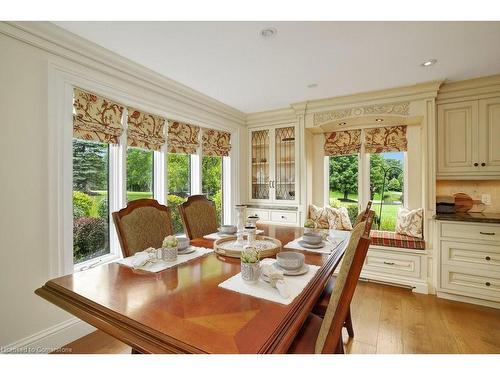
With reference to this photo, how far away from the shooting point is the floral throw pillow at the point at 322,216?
354cm

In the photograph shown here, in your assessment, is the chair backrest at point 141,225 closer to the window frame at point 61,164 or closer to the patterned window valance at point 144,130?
the window frame at point 61,164

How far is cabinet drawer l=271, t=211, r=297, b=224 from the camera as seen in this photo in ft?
12.2

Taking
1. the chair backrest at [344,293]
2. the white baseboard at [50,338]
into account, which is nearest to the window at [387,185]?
the chair backrest at [344,293]

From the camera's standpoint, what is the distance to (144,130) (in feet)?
8.66

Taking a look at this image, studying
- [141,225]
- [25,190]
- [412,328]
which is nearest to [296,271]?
[141,225]

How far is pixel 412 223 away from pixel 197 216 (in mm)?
2655

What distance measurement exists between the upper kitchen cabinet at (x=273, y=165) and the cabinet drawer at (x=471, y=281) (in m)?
1.99

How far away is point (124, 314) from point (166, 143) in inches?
94.0

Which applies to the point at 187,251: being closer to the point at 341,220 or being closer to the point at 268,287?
the point at 268,287

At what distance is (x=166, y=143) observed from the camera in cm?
295

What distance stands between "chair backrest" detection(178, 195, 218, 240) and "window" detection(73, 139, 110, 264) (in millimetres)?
869

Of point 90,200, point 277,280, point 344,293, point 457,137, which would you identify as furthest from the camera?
point 457,137
